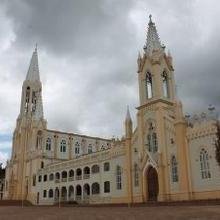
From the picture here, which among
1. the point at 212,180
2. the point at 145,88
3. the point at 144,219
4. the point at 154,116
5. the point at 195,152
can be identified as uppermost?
the point at 145,88

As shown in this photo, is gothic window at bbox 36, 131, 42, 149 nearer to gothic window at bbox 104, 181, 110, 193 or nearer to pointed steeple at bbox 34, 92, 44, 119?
pointed steeple at bbox 34, 92, 44, 119

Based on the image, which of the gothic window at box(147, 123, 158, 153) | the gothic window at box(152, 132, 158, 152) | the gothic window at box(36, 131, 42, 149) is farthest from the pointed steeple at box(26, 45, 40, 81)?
the gothic window at box(152, 132, 158, 152)

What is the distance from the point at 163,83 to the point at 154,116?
543 cm

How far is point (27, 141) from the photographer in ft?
253

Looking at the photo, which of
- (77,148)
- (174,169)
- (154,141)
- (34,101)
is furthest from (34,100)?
(174,169)

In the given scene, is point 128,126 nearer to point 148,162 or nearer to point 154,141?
point 154,141

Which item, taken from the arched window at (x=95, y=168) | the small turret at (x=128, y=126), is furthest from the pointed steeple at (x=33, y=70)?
the small turret at (x=128, y=126)

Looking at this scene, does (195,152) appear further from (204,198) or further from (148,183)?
(148,183)

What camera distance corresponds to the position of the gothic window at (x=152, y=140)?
43.9 m

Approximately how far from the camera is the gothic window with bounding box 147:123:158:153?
43.9 meters

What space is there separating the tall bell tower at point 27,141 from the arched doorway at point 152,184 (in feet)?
111

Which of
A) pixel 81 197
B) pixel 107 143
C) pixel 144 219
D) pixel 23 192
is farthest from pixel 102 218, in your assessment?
pixel 107 143

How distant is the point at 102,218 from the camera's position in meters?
20.4

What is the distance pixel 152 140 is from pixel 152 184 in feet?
19.1
